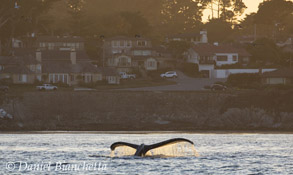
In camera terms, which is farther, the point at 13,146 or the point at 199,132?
the point at 199,132

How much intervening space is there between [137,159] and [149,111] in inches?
2648

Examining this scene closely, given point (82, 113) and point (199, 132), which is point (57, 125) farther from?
point (199, 132)

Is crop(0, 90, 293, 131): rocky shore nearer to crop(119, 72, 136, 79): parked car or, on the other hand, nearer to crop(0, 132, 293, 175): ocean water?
crop(0, 132, 293, 175): ocean water

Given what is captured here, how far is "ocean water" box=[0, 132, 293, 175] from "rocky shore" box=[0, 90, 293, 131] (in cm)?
2945

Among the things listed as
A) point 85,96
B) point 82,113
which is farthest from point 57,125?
point 85,96

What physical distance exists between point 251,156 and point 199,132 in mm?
40977

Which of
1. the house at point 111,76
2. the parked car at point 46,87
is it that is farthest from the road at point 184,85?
the parked car at point 46,87

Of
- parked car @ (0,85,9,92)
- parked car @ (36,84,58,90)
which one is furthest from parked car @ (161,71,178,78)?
parked car @ (0,85,9,92)

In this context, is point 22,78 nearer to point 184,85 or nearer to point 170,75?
point 184,85

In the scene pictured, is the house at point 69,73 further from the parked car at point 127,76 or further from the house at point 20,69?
the parked car at point 127,76

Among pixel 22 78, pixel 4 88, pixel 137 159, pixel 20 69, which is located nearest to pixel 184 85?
pixel 22 78

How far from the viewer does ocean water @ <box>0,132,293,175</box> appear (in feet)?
189

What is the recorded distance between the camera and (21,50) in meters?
199

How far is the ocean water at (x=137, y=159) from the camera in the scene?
5759cm
